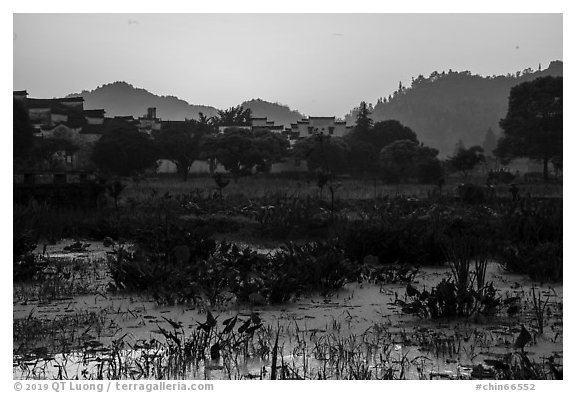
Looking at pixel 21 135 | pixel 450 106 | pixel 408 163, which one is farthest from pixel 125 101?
pixel 450 106

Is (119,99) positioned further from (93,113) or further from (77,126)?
(77,126)

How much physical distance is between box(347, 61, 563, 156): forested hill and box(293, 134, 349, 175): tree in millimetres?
73382

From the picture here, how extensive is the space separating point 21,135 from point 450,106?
123 m

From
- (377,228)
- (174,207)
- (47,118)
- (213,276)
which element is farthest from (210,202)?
(47,118)

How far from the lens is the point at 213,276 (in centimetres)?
685

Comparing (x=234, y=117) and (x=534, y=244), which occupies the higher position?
(x=234, y=117)

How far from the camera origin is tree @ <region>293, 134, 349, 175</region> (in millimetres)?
46656

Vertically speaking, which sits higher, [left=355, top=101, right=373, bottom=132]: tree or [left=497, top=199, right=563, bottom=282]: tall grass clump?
[left=355, top=101, right=373, bottom=132]: tree

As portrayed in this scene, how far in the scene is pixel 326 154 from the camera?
46.6m

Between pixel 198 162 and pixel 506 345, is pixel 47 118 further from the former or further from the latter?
pixel 506 345

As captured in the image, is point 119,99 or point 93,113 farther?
point 119,99

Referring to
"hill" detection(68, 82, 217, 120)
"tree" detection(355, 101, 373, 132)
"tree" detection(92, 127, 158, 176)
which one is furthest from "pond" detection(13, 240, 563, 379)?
"hill" detection(68, 82, 217, 120)

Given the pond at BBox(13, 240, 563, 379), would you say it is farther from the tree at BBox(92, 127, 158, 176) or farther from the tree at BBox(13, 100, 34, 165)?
the tree at BBox(92, 127, 158, 176)
